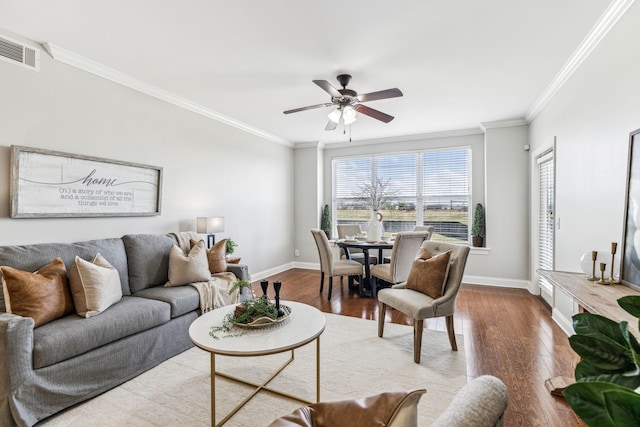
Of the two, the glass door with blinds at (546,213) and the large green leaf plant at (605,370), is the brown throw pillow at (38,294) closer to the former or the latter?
the large green leaf plant at (605,370)

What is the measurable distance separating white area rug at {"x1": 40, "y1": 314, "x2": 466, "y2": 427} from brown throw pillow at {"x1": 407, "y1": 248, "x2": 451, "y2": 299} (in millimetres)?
540

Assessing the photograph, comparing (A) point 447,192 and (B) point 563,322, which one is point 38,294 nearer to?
(B) point 563,322

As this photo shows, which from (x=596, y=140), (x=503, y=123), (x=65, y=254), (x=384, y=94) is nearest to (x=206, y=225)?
(x=65, y=254)

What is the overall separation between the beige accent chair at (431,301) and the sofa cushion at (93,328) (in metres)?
2.01

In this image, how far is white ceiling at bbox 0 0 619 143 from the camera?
7.25 feet

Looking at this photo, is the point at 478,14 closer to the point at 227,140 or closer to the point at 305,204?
the point at 227,140

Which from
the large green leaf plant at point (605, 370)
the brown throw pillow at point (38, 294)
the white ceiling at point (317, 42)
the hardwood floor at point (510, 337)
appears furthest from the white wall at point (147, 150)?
the large green leaf plant at point (605, 370)

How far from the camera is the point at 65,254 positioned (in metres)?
2.55

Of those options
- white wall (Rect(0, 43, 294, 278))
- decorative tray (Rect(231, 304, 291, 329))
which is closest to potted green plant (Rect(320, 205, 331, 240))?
white wall (Rect(0, 43, 294, 278))

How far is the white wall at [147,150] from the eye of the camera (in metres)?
2.59

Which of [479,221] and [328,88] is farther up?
[328,88]

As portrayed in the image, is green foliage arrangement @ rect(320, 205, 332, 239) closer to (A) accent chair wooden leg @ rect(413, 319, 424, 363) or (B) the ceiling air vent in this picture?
(A) accent chair wooden leg @ rect(413, 319, 424, 363)

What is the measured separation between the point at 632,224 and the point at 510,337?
157cm

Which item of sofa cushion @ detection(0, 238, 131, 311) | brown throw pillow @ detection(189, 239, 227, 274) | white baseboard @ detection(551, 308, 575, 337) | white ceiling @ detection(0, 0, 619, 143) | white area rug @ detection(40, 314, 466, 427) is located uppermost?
white ceiling @ detection(0, 0, 619, 143)
